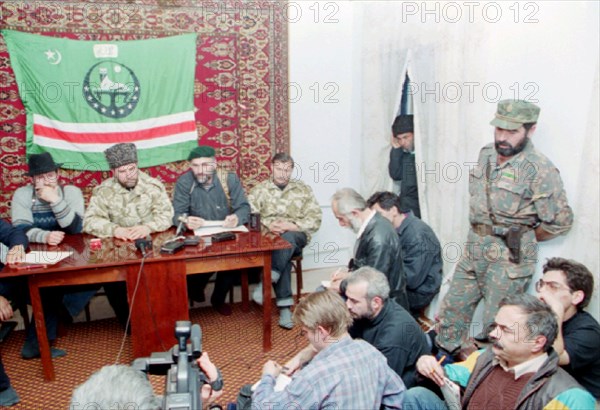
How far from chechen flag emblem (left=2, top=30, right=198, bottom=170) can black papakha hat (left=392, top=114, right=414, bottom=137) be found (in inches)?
71.1

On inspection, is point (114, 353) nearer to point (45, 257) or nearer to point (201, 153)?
point (45, 257)

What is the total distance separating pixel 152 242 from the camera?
3445mm

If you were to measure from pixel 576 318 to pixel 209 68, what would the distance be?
3.52m

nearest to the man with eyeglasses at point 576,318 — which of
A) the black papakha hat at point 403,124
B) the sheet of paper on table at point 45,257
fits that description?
the black papakha hat at point 403,124

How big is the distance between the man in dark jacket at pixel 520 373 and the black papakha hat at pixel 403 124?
2475 mm

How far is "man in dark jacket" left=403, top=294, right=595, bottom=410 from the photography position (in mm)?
1699

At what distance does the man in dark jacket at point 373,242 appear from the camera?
295 centimetres

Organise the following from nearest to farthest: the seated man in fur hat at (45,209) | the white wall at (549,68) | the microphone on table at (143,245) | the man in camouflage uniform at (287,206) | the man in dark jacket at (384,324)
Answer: the man in dark jacket at (384,324) → the white wall at (549,68) → the microphone on table at (143,245) → the seated man in fur hat at (45,209) → the man in camouflage uniform at (287,206)

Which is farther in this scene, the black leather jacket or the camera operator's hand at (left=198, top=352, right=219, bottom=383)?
the black leather jacket

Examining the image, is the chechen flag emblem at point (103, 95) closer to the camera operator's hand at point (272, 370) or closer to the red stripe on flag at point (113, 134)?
the red stripe on flag at point (113, 134)

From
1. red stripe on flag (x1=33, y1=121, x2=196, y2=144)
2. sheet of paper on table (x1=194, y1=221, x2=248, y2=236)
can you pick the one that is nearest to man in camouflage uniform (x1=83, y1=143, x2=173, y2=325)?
sheet of paper on table (x1=194, y1=221, x2=248, y2=236)

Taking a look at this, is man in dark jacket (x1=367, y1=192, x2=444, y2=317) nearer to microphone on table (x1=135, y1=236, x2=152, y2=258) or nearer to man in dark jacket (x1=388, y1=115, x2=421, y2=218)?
man in dark jacket (x1=388, y1=115, x2=421, y2=218)

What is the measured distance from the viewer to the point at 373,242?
2953 mm

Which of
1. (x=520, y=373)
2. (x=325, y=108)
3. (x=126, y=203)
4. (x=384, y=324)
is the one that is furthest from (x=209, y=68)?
(x=520, y=373)
